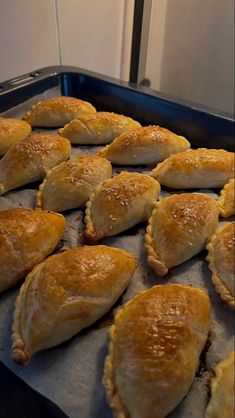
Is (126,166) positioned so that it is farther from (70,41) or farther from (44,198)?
(70,41)

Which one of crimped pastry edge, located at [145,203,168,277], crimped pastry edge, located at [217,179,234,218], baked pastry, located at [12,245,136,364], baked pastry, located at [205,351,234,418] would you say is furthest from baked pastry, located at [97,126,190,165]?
baked pastry, located at [205,351,234,418]

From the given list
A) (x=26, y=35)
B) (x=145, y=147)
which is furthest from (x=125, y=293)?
(x=26, y=35)

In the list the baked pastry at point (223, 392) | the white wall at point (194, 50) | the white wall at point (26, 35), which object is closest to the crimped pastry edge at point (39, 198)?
the baked pastry at point (223, 392)

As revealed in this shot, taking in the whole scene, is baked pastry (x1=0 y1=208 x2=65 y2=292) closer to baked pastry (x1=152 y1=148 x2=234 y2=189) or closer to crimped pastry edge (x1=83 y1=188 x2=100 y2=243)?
crimped pastry edge (x1=83 y1=188 x2=100 y2=243)

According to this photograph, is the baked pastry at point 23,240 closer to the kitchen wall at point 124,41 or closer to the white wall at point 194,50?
the kitchen wall at point 124,41

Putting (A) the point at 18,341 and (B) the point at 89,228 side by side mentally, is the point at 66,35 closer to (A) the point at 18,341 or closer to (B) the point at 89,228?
(B) the point at 89,228

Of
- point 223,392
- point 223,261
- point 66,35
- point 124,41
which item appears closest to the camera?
point 223,392
